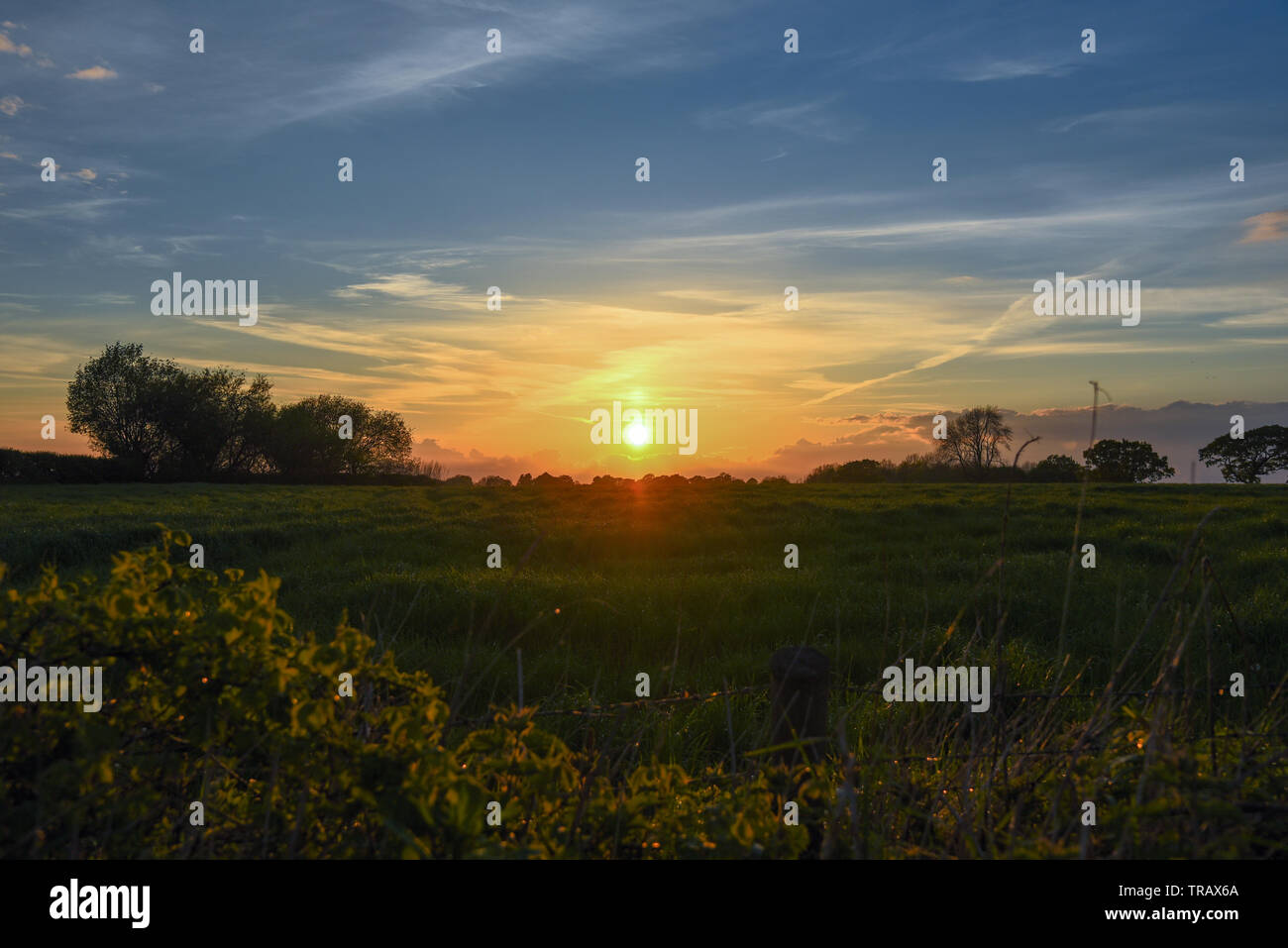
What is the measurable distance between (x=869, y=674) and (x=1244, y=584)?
22.2 ft

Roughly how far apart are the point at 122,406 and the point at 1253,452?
87776 mm

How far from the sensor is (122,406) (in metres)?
62.9

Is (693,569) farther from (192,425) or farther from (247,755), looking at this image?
(192,425)

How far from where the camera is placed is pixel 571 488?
2609 cm

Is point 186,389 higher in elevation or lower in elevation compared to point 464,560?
higher

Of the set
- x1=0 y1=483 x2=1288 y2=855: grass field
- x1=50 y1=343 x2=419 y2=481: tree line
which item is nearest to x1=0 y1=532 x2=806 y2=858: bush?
x1=0 y1=483 x2=1288 y2=855: grass field

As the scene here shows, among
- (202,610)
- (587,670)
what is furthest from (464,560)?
(202,610)

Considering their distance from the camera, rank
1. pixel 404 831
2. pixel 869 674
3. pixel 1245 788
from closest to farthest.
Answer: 1. pixel 404 831
2. pixel 1245 788
3. pixel 869 674

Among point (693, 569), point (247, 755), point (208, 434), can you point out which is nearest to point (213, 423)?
point (208, 434)

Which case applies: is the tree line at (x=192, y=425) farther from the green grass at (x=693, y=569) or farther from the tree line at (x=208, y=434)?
the green grass at (x=693, y=569)

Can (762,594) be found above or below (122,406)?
below

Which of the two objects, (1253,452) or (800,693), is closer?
(800,693)

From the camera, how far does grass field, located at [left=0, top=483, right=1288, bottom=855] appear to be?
526cm
